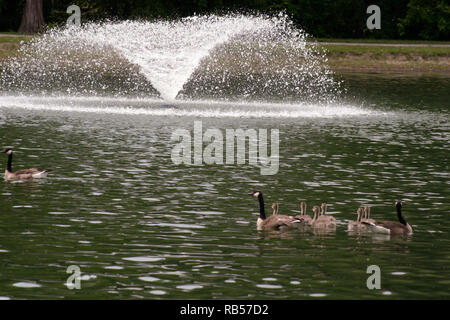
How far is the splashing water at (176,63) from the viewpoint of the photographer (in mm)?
54969

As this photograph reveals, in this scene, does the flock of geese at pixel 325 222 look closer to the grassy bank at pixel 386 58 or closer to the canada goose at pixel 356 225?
the canada goose at pixel 356 225

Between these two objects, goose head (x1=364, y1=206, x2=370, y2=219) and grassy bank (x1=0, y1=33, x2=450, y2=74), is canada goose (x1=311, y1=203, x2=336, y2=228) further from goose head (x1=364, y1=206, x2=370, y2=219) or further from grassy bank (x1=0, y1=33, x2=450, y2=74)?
grassy bank (x1=0, y1=33, x2=450, y2=74)

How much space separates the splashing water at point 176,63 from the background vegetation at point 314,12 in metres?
2.19

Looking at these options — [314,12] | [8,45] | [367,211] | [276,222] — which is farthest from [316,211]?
[314,12]

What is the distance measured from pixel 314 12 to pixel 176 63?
43645 millimetres

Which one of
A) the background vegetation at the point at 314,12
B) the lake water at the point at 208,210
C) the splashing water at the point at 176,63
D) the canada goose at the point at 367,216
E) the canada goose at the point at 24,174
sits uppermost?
the background vegetation at the point at 314,12

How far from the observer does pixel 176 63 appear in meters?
52.5

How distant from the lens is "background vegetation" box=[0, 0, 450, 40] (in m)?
86.8

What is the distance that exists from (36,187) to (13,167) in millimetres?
3093

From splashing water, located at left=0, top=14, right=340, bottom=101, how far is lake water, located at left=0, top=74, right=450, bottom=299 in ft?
41.4

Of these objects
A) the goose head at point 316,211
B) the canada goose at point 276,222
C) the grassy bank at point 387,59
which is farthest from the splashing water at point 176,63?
the canada goose at point 276,222

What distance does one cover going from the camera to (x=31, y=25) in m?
83.2

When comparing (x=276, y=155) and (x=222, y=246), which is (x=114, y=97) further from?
(x=222, y=246)
